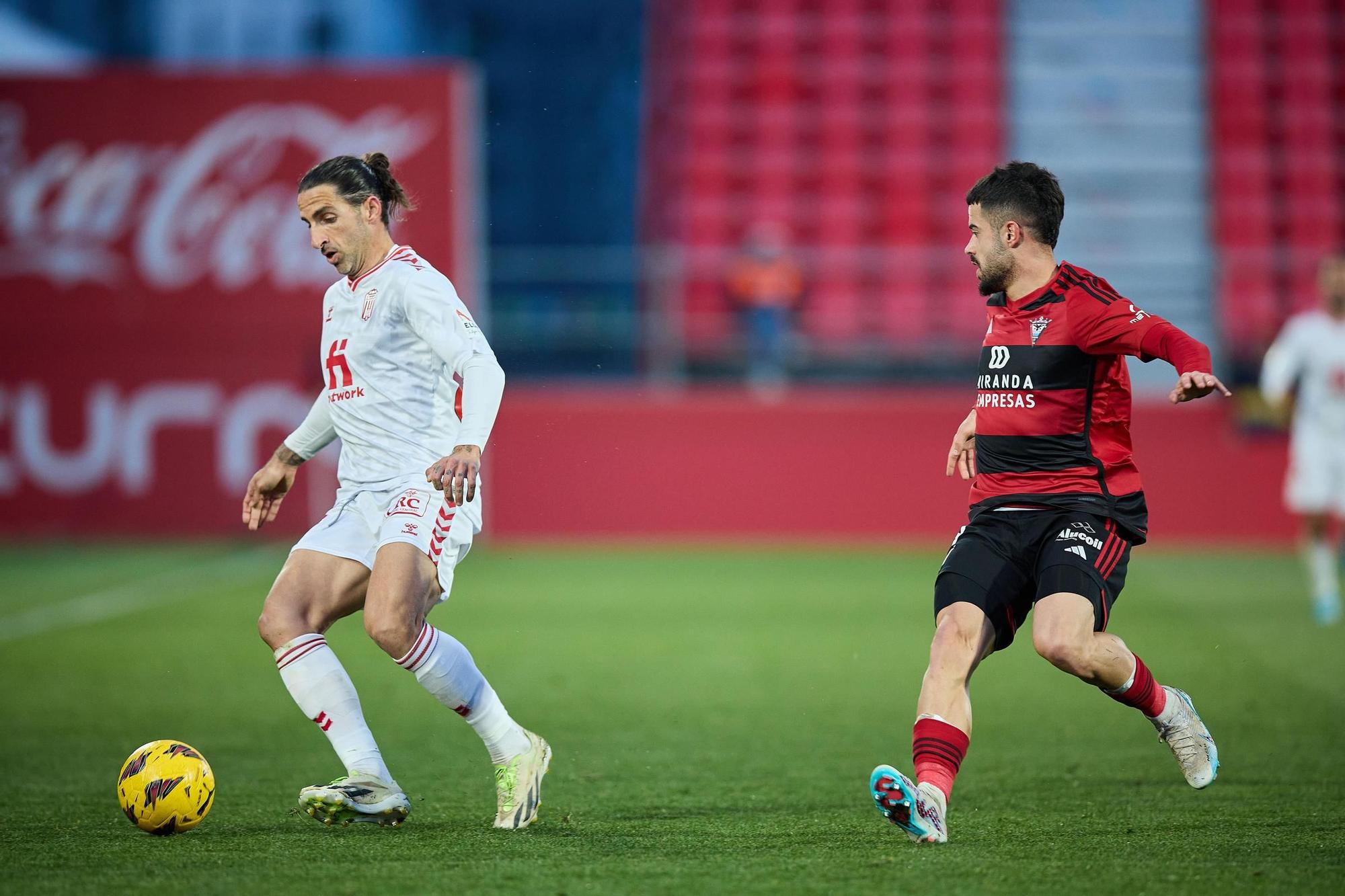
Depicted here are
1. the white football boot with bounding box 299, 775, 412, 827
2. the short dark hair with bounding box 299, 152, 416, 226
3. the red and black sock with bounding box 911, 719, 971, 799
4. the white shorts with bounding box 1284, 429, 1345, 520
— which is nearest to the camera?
the red and black sock with bounding box 911, 719, 971, 799

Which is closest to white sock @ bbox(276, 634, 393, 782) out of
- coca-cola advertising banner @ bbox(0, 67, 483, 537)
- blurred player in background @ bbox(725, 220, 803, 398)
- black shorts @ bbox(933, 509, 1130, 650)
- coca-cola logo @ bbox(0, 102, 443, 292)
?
black shorts @ bbox(933, 509, 1130, 650)

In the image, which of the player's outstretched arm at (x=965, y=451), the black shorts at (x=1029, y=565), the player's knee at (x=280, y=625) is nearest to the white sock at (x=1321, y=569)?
the player's outstretched arm at (x=965, y=451)

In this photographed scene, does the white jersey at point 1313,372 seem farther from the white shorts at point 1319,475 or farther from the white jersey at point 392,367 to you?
the white jersey at point 392,367

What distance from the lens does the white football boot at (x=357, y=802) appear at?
4.62 metres

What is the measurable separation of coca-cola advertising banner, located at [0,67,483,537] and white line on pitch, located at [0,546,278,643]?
168 cm

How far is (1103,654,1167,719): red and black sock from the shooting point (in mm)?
4672

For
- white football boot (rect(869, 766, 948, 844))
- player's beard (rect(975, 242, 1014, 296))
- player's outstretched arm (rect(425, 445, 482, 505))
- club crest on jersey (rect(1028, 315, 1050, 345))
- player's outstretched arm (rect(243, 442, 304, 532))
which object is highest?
player's beard (rect(975, 242, 1014, 296))

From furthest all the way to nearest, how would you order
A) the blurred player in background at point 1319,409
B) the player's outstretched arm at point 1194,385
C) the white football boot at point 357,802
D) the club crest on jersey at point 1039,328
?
the blurred player in background at point 1319,409 < the club crest on jersey at point 1039,328 < the white football boot at point 357,802 < the player's outstretched arm at point 1194,385

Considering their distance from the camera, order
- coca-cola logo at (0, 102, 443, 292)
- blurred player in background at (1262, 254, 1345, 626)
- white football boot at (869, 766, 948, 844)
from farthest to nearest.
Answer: coca-cola logo at (0, 102, 443, 292)
blurred player in background at (1262, 254, 1345, 626)
white football boot at (869, 766, 948, 844)

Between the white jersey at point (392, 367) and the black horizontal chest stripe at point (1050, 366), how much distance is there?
1.57 m

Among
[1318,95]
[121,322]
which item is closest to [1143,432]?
[1318,95]

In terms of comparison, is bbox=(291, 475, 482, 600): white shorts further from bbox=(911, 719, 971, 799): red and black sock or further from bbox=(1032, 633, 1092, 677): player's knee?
bbox=(1032, 633, 1092, 677): player's knee

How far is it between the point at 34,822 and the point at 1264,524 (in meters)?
12.5

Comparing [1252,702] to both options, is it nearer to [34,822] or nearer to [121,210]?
[34,822]
